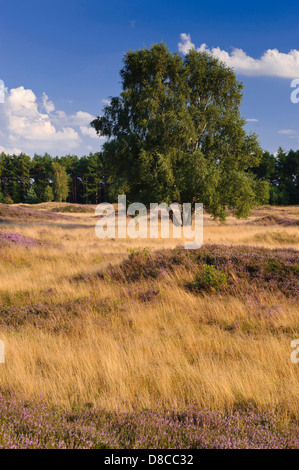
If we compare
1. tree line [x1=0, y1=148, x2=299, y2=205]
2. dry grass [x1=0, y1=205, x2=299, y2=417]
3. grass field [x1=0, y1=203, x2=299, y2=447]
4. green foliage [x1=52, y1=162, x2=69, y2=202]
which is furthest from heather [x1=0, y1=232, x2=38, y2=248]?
green foliage [x1=52, y1=162, x2=69, y2=202]

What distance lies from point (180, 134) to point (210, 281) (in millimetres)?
17088

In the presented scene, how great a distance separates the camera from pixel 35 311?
6.85m

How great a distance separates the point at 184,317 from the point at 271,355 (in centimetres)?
219

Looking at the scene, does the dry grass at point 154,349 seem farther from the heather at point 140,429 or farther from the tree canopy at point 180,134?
the tree canopy at point 180,134

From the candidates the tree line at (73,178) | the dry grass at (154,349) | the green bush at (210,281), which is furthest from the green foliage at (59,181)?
the green bush at (210,281)

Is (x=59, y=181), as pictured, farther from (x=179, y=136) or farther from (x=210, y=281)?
(x=210, y=281)

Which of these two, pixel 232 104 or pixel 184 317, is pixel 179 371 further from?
pixel 232 104

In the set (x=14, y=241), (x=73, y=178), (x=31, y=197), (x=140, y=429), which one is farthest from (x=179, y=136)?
(x=73, y=178)

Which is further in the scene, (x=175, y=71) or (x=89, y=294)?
(x=175, y=71)

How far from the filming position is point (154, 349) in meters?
4.80

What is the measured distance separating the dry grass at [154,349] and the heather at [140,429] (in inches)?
11.5

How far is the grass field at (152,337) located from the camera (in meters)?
3.48

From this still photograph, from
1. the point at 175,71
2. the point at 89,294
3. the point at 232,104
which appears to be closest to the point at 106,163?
the point at 175,71
